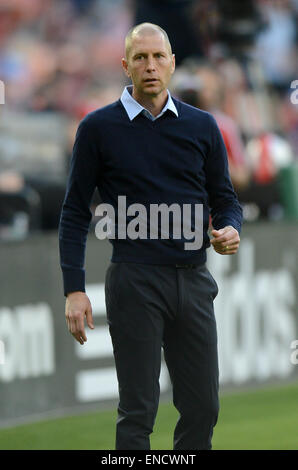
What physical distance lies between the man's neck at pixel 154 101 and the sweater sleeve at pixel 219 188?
0.22 meters

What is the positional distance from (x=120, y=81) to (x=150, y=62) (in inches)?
216

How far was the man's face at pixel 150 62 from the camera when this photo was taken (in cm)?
403

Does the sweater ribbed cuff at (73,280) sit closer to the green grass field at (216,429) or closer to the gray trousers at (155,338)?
the gray trousers at (155,338)

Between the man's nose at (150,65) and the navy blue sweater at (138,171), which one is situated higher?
the man's nose at (150,65)

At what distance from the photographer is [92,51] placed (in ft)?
33.1

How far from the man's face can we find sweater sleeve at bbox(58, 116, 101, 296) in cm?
27

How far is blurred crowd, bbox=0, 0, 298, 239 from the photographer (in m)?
7.73

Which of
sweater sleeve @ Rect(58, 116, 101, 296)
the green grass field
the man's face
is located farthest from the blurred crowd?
the man's face

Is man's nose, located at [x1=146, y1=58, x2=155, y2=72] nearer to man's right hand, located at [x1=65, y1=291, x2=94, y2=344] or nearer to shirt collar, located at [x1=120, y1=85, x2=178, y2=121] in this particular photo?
shirt collar, located at [x1=120, y1=85, x2=178, y2=121]

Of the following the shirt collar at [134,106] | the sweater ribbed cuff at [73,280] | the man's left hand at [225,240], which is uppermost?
the shirt collar at [134,106]

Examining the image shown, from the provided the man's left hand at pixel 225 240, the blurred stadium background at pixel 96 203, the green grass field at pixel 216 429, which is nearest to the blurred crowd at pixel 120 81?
the blurred stadium background at pixel 96 203

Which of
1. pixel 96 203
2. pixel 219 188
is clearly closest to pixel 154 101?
pixel 219 188

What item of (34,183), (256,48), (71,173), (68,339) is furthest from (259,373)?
(71,173)
